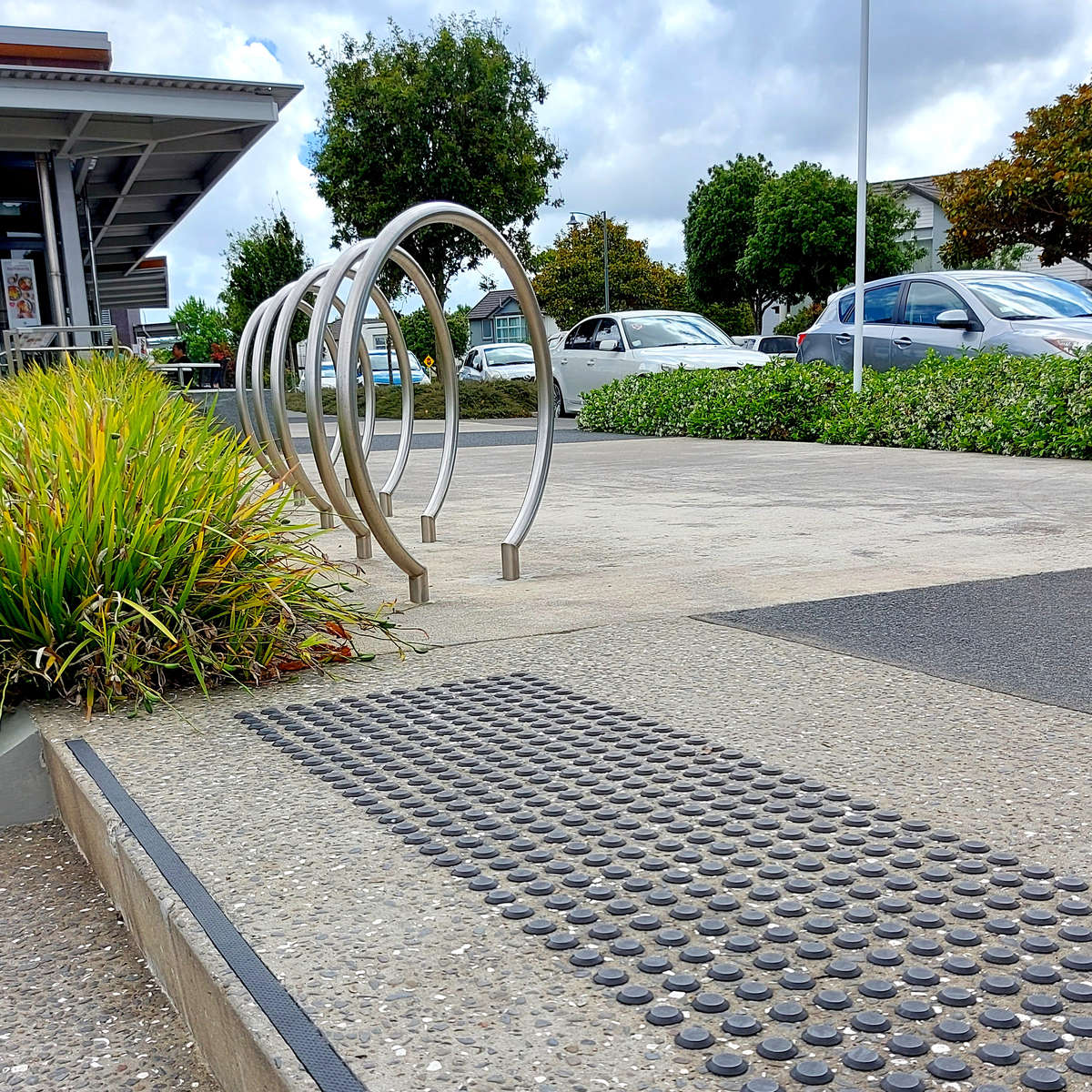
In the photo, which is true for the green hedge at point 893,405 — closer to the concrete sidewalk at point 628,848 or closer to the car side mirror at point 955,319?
the car side mirror at point 955,319

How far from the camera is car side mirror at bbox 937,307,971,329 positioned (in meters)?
10.9

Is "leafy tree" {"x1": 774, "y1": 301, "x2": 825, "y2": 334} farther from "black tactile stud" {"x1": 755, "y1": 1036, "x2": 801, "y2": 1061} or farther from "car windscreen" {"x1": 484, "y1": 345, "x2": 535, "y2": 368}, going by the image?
"black tactile stud" {"x1": 755, "y1": 1036, "x2": 801, "y2": 1061}

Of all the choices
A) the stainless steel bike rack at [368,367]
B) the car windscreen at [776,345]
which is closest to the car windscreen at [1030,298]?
the stainless steel bike rack at [368,367]

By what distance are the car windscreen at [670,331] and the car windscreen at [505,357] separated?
731 cm

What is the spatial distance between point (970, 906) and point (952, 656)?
1.67 meters

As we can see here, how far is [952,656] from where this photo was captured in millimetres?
3406

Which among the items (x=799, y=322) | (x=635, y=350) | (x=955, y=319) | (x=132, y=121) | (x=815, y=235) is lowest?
(x=635, y=350)

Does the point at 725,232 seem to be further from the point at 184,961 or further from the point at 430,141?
the point at 184,961

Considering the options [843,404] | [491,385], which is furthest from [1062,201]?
[843,404]

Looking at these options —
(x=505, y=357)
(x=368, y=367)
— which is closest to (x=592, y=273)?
(x=505, y=357)

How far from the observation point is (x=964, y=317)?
1090 centimetres

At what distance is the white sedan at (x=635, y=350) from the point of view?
50.9 feet

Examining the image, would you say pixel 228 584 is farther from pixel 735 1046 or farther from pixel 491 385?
pixel 491 385

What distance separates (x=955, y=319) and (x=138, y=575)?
9.26 meters
